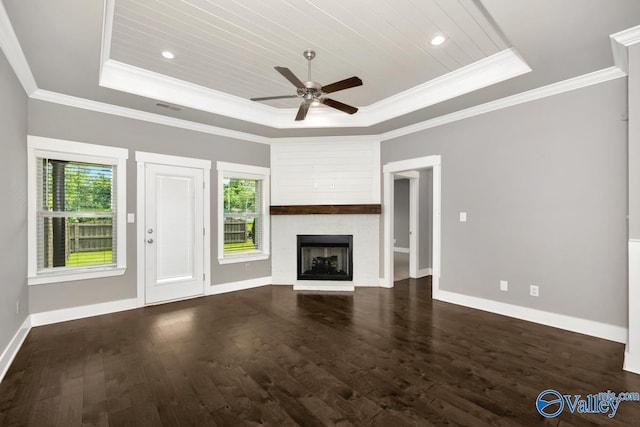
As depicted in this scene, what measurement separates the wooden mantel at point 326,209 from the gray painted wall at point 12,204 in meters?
3.28

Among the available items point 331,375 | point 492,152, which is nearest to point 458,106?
point 492,152

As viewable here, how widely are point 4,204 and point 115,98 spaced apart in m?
1.74

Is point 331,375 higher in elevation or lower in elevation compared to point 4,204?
lower

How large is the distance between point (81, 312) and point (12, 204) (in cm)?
161

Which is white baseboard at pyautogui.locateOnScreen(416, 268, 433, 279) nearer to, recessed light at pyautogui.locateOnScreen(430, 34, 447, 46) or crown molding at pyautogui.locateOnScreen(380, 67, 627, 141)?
crown molding at pyautogui.locateOnScreen(380, 67, 627, 141)

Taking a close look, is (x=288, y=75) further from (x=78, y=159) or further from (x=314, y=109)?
(x=78, y=159)

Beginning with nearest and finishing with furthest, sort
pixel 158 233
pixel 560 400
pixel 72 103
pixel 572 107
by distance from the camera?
pixel 560 400, pixel 572 107, pixel 72 103, pixel 158 233

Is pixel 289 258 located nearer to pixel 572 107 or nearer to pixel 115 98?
pixel 115 98

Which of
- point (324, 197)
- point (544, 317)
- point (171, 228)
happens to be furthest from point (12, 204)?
point (544, 317)

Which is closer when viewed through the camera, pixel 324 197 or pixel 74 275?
pixel 74 275

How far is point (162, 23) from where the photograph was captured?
2.61 metres

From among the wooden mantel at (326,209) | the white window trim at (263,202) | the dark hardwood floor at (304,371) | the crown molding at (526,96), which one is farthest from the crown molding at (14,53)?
the crown molding at (526,96)

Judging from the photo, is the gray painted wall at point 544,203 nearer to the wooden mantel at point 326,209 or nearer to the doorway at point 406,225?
the wooden mantel at point 326,209

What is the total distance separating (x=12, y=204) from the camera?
2.80m
